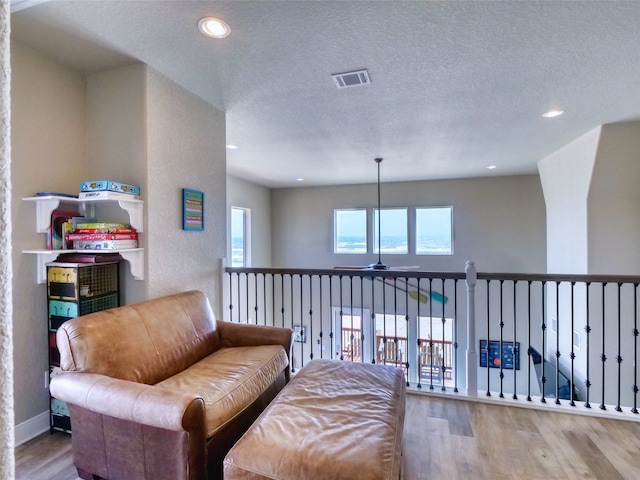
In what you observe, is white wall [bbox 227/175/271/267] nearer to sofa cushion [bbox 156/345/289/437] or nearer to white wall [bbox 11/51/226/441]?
white wall [bbox 11/51/226/441]

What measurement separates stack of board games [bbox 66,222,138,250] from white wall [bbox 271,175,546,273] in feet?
17.2

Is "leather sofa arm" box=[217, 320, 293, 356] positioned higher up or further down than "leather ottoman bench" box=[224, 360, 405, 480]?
higher up

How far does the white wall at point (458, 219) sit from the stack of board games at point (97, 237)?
17.2ft

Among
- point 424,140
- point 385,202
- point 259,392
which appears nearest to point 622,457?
point 259,392

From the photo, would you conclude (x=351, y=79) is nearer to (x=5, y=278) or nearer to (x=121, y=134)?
(x=121, y=134)

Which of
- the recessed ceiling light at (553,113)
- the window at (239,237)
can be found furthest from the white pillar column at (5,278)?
the window at (239,237)

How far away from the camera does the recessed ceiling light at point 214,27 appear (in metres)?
1.83

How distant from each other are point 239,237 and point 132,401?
498cm

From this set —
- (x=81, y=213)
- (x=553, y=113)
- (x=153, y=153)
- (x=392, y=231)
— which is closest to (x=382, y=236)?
(x=392, y=231)

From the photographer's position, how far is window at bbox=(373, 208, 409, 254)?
6746 mm

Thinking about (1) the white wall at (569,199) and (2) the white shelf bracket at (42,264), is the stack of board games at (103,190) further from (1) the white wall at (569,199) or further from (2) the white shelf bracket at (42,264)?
(1) the white wall at (569,199)

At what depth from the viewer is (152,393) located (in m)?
1.47

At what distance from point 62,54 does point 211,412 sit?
8.39ft

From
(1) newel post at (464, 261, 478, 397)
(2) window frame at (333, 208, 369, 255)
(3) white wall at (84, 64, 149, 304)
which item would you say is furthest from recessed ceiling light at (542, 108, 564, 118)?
(2) window frame at (333, 208, 369, 255)
